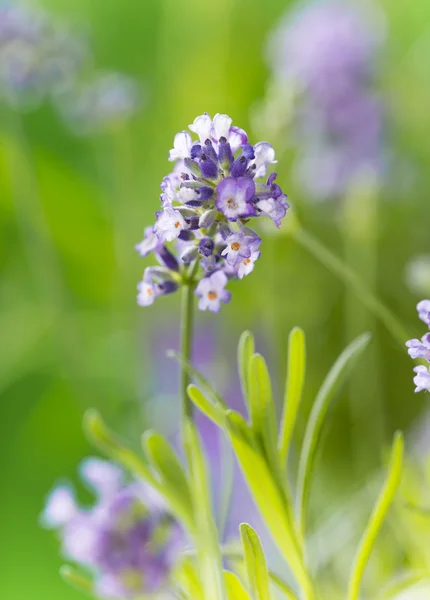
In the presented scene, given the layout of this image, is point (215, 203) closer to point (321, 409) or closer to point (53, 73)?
point (321, 409)

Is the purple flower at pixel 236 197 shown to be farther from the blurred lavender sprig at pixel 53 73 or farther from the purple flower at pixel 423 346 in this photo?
the blurred lavender sprig at pixel 53 73

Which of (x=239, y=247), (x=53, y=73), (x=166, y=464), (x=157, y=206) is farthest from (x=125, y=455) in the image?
(x=157, y=206)

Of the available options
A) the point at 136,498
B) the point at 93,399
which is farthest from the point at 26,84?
the point at 136,498

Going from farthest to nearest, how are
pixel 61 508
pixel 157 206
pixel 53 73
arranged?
pixel 157 206
pixel 53 73
pixel 61 508

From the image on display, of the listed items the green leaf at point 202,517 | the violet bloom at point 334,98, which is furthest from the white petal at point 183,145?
the violet bloom at point 334,98

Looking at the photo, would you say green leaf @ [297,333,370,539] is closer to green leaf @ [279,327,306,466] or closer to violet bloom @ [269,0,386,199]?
green leaf @ [279,327,306,466]

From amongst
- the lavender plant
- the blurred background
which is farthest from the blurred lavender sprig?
the lavender plant
